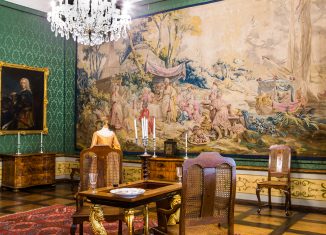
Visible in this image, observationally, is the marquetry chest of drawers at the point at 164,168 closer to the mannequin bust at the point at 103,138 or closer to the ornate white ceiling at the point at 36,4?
the mannequin bust at the point at 103,138

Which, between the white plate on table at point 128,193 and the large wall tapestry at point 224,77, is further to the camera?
the large wall tapestry at point 224,77

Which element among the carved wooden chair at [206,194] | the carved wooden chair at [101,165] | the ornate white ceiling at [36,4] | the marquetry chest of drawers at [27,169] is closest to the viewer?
the carved wooden chair at [206,194]

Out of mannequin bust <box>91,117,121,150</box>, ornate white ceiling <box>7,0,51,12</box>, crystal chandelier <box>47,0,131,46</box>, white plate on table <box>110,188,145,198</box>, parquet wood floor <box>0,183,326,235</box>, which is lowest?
parquet wood floor <box>0,183,326,235</box>

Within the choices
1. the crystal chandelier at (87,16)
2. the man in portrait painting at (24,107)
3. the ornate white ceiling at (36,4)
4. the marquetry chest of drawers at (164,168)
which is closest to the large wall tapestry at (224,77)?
the marquetry chest of drawers at (164,168)

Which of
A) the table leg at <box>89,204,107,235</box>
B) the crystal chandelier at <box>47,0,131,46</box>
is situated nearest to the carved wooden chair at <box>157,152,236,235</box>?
the table leg at <box>89,204,107,235</box>

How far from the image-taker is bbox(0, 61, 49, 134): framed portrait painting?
1012cm

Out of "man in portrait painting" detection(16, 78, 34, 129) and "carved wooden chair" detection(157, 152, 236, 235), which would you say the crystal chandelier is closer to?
"man in portrait painting" detection(16, 78, 34, 129)

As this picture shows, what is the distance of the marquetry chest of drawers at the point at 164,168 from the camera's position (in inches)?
347

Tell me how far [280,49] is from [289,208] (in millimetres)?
3233

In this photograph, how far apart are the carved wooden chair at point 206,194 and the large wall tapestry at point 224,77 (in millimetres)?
4718

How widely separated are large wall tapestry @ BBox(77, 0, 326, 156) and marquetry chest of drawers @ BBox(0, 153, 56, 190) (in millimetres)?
1809

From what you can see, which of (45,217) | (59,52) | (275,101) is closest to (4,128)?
(59,52)

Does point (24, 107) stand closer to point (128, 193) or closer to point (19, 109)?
point (19, 109)

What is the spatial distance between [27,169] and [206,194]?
24.8 ft
